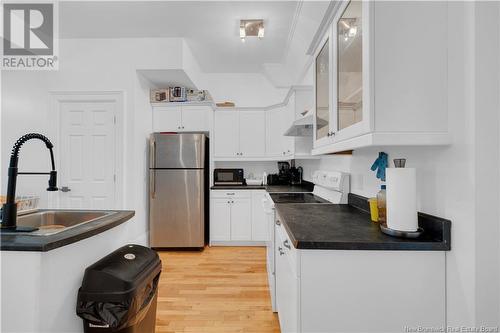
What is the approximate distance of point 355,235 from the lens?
3.98ft

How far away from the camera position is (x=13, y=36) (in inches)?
118

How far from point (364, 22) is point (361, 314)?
1.27m

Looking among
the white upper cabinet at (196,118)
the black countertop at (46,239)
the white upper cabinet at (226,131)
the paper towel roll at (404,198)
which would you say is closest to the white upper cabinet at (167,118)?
the white upper cabinet at (196,118)

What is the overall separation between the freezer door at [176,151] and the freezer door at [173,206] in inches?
3.9

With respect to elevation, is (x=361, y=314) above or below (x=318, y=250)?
below

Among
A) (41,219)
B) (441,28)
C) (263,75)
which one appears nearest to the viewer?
(441,28)

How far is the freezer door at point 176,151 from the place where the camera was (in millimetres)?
3613

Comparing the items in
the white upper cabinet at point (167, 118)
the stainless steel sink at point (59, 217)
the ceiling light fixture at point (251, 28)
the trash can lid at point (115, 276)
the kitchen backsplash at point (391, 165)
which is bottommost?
the trash can lid at point (115, 276)

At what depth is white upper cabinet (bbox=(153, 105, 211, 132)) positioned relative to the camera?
12.6 feet

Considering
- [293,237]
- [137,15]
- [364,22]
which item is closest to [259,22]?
[137,15]

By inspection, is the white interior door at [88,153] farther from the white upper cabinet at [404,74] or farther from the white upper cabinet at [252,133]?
the white upper cabinet at [404,74]

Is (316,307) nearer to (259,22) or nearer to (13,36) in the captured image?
(259,22)

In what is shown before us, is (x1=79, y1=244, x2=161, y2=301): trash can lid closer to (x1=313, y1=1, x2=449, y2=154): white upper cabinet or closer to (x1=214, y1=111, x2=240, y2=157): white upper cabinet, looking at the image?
(x1=313, y1=1, x2=449, y2=154): white upper cabinet

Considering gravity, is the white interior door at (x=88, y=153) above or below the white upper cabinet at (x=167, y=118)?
below
